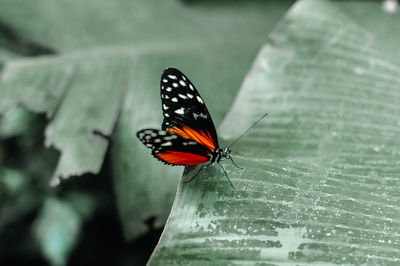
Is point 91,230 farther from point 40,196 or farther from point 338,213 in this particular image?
point 338,213

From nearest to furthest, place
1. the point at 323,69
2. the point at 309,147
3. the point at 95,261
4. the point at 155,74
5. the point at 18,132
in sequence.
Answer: the point at 309,147, the point at 323,69, the point at 155,74, the point at 18,132, the point at 95,261

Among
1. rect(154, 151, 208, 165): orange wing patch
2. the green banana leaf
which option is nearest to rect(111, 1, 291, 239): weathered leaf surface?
Result: the green banana leaf

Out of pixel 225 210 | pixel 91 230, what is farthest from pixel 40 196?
pixel 225 210

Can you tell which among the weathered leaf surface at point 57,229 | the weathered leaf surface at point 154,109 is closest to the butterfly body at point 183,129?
the weathered leaf surface at point 154,109

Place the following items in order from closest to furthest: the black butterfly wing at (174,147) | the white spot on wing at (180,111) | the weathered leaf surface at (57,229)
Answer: the black butterfly wing at (174,147), the white spot on wing at (180,111), the weathered leaf surface at (57,229)

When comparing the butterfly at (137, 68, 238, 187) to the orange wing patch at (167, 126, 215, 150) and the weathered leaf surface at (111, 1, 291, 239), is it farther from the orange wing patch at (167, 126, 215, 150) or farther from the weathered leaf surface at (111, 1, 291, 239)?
the weathered leaf surface at (111, 1, 291, 239)

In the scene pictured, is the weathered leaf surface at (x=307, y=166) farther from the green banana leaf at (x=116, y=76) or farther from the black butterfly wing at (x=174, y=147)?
the green banana leaf at (x=116, y=76)
